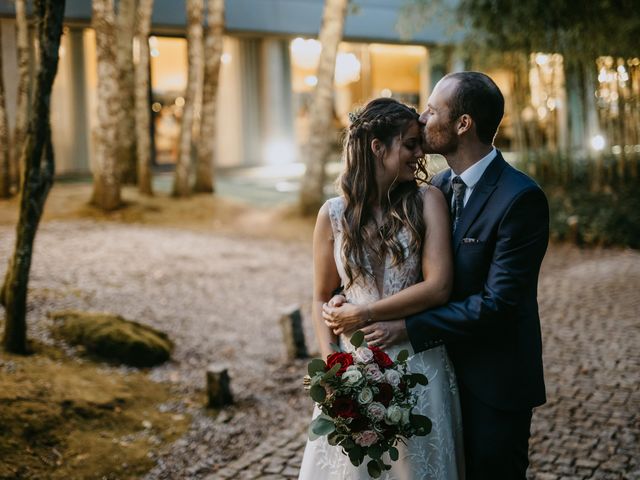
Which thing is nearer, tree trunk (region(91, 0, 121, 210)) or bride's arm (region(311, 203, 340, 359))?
bride's arm (region(311, 203, 340, 359))

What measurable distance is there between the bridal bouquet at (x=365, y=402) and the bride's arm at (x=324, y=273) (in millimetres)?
360

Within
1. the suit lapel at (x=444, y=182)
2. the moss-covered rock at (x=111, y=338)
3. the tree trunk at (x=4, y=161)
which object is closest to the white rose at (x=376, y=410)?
the suit lapel at (x=444, y=182)

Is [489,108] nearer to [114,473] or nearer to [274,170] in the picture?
[114,473]

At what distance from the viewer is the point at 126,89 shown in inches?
599

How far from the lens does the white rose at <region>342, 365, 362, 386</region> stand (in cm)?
261

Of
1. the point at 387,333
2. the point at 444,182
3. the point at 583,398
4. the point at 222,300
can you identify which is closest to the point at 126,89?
the point at 222,300

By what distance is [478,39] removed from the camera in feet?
54.1

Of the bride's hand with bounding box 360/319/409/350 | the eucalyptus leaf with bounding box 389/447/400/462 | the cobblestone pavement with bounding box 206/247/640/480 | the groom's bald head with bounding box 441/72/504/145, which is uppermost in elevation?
the groom's bald head with bounding box 441/72/504/145

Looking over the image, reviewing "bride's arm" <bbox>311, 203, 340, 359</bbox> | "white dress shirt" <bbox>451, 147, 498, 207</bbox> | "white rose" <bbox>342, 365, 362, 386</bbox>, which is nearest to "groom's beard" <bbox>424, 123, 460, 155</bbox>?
"white dress shirt" <bbox>451, 147, 498, 207</bbox>

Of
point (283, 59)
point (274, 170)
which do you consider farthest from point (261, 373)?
point (283, 59)

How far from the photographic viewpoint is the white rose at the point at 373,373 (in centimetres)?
264

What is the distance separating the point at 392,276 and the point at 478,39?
14.6 meters

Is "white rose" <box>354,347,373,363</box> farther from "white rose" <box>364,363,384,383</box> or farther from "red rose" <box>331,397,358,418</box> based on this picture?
"red rose" <box>331,397,358,418</box>

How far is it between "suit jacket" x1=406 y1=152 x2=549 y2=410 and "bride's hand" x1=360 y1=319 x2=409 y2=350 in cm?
3
